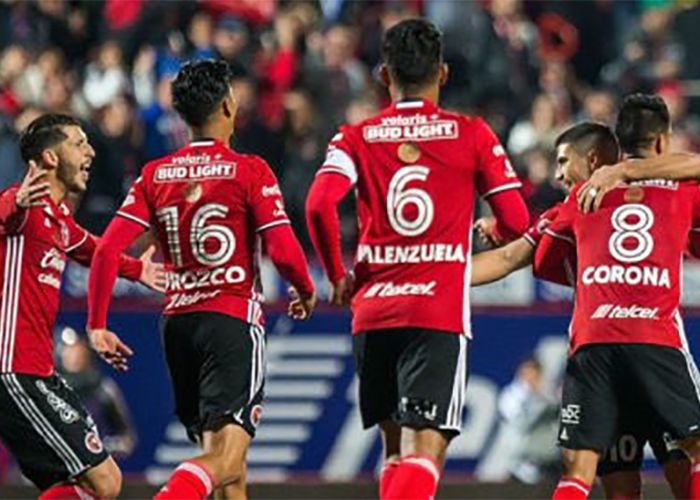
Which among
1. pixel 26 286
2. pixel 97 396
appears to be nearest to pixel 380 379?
pixel 26 286

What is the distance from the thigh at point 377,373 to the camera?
926 centimetres

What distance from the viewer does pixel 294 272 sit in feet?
31.1

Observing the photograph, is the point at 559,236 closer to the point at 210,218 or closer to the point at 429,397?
the point at 429,397

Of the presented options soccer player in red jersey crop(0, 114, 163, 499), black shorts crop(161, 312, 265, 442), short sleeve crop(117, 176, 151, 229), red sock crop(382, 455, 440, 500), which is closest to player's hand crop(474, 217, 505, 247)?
black shorts crop(161, 312, 265, 442)

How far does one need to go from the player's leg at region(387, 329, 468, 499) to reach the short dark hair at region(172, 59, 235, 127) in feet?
4.64

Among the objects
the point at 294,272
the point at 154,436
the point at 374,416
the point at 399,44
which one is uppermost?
the point at 399,44

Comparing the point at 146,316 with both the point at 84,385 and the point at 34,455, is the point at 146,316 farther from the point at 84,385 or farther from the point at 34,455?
the point at 34,455

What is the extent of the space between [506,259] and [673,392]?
1.03 meters

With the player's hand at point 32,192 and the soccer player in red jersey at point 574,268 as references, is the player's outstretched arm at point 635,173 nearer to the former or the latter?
the soccer player in red jersey at point 574,268

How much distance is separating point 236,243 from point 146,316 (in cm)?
566

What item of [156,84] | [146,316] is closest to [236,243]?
[146,316]

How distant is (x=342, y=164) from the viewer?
9.25 meters

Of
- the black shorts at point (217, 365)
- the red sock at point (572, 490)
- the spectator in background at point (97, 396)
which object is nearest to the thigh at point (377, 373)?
the black shorts at point (217, 365)

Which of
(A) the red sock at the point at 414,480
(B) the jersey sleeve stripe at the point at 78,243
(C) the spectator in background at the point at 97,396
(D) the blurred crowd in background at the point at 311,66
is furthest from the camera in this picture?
(D) the blurred crowd in background at the point at 311,66
